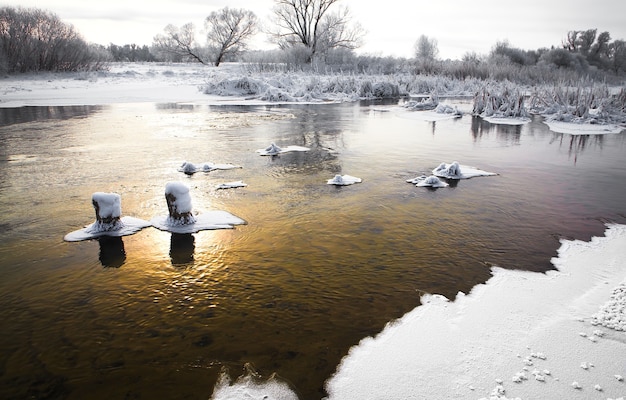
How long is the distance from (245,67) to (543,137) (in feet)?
83.9

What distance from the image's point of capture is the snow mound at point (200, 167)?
6.14m

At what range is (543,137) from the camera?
32.9 ft

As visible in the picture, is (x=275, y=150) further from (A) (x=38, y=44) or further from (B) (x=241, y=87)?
(A) (x=38, y=44)

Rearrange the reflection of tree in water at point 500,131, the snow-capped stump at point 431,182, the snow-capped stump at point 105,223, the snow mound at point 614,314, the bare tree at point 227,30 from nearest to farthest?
the snow mound at point 614,314, the snow-capped stump at point 105,223, the snow-capped stump at point 431,182, the reflection of tree in water at point 500,131, the bare tree at point 227,30

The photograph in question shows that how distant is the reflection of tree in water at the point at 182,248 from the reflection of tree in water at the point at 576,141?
7.39 metres

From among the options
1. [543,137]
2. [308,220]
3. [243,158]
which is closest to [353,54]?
[543,137]

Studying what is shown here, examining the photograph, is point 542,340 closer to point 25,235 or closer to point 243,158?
point 25,235

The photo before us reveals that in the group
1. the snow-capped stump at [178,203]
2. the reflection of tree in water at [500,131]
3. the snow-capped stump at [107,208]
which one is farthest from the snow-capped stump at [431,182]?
the reflection of tree in water at [500,131]

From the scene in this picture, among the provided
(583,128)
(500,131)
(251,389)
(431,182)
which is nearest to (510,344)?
(251,389)

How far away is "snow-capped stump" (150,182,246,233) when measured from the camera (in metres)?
3.95

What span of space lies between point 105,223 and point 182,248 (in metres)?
0.93

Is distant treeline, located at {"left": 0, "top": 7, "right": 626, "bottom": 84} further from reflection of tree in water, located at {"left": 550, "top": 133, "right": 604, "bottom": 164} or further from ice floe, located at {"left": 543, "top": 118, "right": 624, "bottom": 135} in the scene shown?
reflection of tree in water, located at {"left": 550, "top": 133, "right": 604, "bottom": 164}

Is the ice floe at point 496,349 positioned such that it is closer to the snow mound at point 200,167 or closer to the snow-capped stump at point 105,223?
the snow-capped stump at point 105,223

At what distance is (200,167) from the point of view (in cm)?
634
